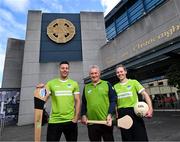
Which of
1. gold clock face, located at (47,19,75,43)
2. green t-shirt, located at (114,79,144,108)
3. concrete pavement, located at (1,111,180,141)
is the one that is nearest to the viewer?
green t-shirt, located at (114,79,144,108)

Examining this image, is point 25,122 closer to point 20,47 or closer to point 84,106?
point 20,47

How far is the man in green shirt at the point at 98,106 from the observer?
286 centimetres

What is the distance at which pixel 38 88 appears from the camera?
298 centimetres

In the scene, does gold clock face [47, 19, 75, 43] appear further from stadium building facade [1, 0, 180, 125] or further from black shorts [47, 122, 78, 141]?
black shorts [47, 122, 78, 141]

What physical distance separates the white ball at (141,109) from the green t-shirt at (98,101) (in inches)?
20.3

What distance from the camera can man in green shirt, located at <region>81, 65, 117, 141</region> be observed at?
2.86 meters

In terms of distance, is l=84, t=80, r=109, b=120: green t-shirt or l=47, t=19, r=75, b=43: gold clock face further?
l=47, t=19, r=75, b=43: gold clock face

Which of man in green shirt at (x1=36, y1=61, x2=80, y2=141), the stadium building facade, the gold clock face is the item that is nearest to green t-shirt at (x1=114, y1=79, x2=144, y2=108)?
man in green shirt at (x1=36, y1=61, x2=80, y2=141)

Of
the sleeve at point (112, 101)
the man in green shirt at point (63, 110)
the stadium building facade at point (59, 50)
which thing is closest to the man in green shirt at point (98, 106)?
the sleeve at point (112, 101)

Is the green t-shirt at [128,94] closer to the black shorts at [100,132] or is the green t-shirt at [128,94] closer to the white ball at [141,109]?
the white ball at [141,109]

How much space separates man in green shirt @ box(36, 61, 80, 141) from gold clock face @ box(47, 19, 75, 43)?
1562 centimetres

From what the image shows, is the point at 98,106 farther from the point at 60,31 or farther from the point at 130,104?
the point at 60,31

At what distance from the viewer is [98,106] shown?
2.89 m

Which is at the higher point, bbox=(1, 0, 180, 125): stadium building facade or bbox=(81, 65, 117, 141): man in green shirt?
bbox=(1, 0, 180, 125): stadium building facade
